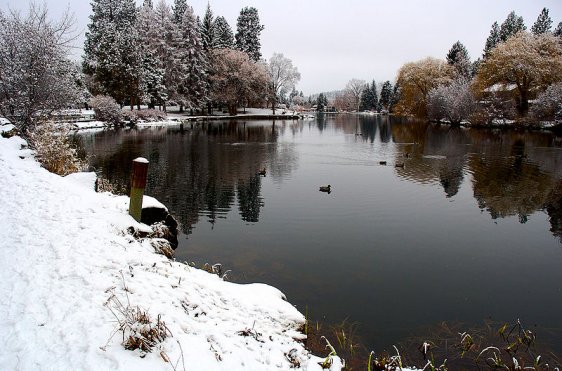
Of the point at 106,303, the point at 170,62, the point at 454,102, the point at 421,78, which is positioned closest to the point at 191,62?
the point at 170,62

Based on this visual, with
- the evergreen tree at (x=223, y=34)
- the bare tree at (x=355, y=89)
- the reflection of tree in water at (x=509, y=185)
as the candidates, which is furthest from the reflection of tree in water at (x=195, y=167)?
the bare tree at (x=355, y=89)

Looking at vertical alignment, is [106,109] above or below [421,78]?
below

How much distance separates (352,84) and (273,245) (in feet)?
552

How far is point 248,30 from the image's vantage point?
7762 centimetres

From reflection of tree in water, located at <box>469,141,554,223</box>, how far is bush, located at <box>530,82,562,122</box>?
24.1 m

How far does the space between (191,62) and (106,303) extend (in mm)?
62827

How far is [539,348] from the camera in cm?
655

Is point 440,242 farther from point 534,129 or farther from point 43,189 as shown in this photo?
point 534,129

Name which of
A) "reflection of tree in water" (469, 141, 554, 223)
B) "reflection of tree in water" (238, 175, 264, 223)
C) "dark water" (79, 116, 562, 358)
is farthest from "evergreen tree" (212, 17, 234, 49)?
"reflection of tree in water" (238, 175, 264, 223)

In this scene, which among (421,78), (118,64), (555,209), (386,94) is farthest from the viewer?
(386,94)

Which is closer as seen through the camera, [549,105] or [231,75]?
[549,105]

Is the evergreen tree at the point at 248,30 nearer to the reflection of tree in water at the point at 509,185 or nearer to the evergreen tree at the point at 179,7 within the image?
the evergreen tree at the point at 179,7

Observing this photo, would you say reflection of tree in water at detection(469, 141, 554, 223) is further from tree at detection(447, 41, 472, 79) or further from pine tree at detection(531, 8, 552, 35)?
pine tree at detection(531, 8, 552, 35)

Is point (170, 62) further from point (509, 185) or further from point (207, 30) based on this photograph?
point (509, 185)
